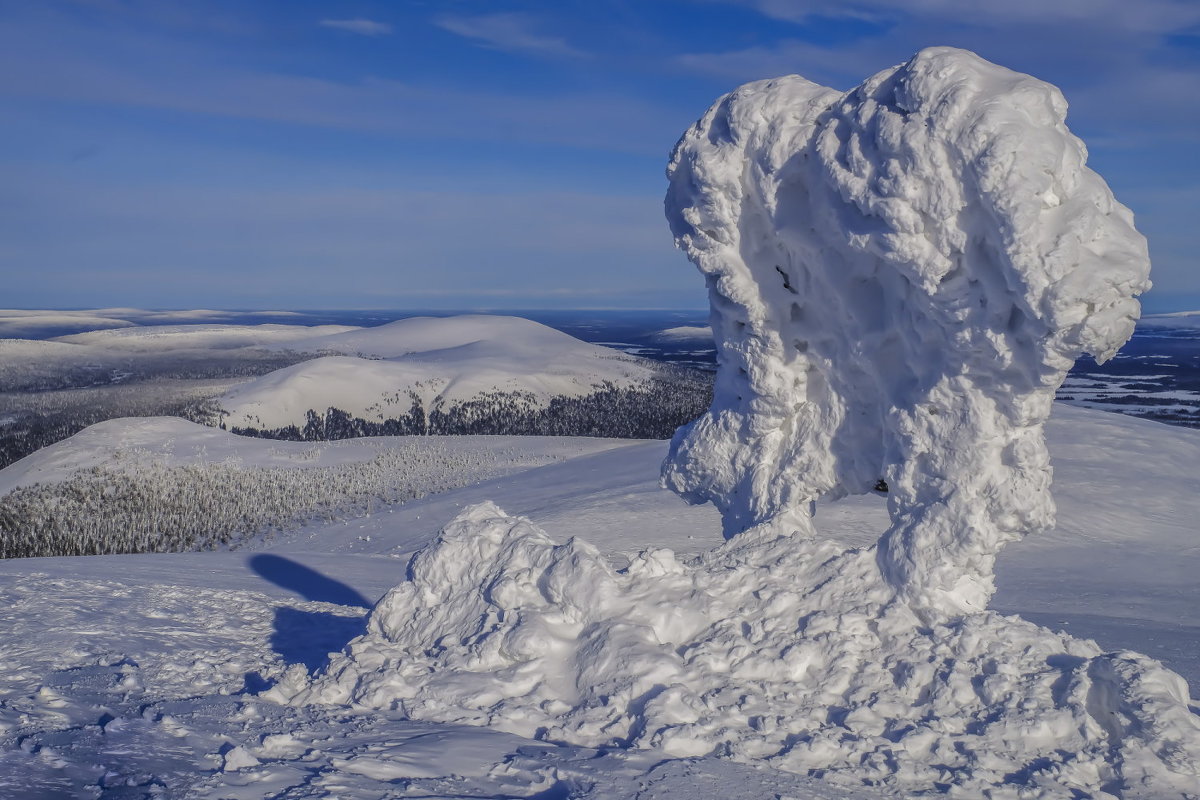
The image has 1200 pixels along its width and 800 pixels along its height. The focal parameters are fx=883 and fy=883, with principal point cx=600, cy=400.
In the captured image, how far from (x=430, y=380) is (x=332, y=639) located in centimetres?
6812

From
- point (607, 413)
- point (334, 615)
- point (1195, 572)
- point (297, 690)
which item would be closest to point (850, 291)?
point (297, 690)

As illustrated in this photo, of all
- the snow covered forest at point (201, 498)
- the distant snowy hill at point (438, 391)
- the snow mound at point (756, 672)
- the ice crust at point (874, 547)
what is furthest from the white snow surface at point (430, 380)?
the snow mound at point (756, 672)

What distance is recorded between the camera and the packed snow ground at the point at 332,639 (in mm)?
5168

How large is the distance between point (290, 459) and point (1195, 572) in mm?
31931

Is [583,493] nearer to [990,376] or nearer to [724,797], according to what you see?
[990,376]

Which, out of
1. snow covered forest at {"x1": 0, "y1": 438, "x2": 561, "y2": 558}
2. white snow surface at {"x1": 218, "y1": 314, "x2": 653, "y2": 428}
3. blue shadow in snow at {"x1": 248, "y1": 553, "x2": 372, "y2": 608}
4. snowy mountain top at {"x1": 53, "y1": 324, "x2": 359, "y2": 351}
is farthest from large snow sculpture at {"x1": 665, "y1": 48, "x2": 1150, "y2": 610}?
snowy mountain top at {"x1": 53, "y1": 324, "x2": 359, "y2": 351}

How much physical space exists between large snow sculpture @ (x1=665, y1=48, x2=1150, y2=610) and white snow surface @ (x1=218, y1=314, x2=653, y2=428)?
60825mm

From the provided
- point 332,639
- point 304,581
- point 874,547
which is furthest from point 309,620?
point 874,547

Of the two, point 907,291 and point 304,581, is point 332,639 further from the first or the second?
point 907,291

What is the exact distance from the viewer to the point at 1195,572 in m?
15.5

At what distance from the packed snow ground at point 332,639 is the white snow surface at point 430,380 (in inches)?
1885

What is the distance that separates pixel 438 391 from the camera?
74.2 meters

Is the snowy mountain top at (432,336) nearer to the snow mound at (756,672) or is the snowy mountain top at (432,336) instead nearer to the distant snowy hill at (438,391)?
the distant snowy hill at (438,391)

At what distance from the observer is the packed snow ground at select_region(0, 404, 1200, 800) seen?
17.0 feet
